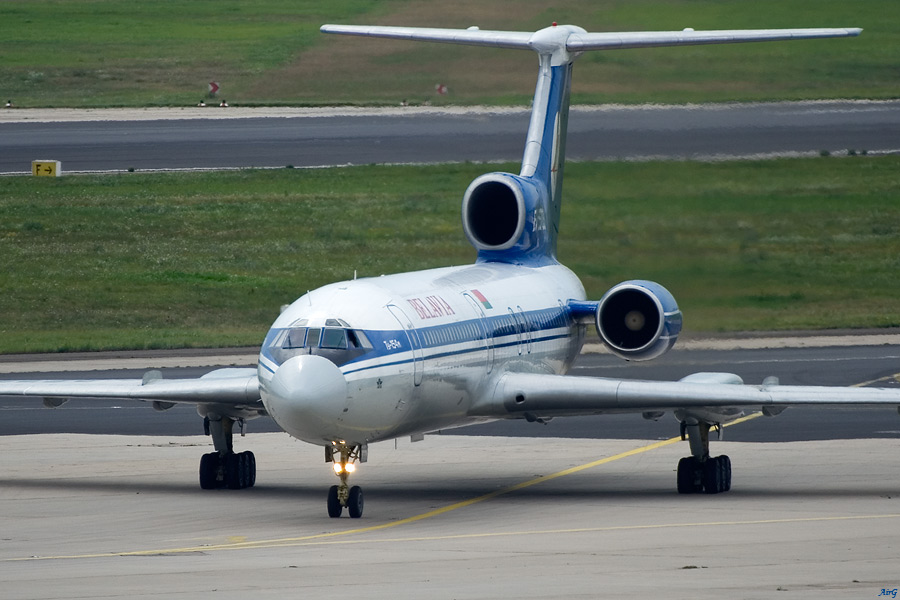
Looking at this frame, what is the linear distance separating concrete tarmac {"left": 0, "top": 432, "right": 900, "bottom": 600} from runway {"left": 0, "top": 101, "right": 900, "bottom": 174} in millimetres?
9424

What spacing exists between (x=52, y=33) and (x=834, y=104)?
139ft

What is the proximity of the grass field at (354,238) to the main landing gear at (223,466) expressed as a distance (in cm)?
1017

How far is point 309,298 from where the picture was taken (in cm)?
2341

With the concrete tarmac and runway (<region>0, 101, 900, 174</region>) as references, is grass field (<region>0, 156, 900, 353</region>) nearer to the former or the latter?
runway (<region>0, 101, 900, 174</region>)

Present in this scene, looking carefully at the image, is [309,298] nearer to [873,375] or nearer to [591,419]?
[591,419]

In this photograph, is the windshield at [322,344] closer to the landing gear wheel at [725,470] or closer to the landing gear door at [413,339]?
the landing gear door at [413,339]

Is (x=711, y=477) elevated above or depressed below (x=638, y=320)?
below

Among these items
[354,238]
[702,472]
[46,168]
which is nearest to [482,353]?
[702,472]

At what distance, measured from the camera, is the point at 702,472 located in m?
25.2

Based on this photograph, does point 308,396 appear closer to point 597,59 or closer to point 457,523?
point 457,523

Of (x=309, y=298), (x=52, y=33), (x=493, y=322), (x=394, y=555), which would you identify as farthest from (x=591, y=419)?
(x=52, y=33)

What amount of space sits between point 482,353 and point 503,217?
17.1 ft

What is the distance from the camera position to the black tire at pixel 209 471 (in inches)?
1035

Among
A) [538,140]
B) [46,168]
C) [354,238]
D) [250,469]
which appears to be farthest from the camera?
[46,168]
